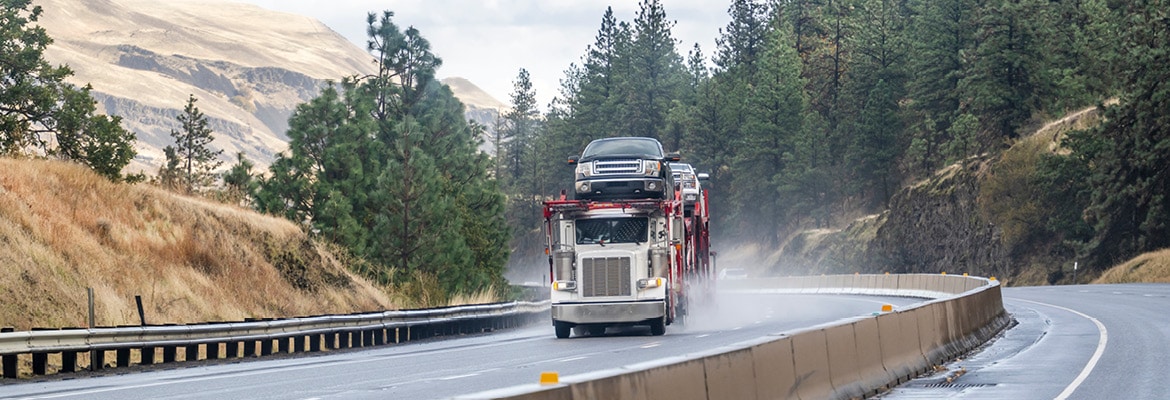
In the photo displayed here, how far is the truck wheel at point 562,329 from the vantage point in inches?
1161

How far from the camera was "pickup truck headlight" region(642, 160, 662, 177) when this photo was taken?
2944 cm

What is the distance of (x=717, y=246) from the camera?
130 metres

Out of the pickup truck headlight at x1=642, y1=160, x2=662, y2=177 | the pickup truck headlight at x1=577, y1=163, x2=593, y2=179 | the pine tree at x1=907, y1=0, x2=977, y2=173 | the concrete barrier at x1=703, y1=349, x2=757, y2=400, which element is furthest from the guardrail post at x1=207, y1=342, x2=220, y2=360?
the pine tree at x1=907, y1=0, x2=977, y2=173

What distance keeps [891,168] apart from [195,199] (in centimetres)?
7096

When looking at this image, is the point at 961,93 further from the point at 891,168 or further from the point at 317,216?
the point at 317,216

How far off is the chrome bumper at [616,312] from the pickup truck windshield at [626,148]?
10.8 ft

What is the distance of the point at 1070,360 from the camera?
67.7 ft

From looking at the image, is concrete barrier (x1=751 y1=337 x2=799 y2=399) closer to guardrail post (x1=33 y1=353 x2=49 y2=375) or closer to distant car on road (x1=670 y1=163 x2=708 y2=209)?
guardrail post (x1=33 y1=353 x2=49 y2=375)

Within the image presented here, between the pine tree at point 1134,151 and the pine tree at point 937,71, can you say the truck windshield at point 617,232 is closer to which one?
the pine tree at point 1134,151

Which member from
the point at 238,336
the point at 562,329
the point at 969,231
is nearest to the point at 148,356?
the point at 238,336

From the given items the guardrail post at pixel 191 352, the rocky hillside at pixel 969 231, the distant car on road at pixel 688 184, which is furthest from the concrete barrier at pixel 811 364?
the rocky hillside at pixel 969 231

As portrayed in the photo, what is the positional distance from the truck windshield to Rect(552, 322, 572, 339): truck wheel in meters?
2.03

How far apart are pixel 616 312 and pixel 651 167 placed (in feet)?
10.7

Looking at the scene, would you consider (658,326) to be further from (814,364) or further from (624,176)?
(814,364)
